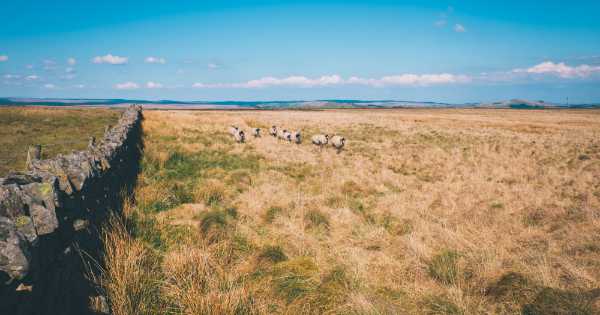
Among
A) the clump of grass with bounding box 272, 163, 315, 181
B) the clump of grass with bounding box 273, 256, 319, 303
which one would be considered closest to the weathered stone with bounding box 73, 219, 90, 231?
the clump of grass with bounding box 273, 256, 319, 303

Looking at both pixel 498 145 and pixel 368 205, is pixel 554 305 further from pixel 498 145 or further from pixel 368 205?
pixel 498 145

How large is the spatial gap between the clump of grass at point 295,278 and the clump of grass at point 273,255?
0.67 ft

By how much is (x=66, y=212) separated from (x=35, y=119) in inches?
1370

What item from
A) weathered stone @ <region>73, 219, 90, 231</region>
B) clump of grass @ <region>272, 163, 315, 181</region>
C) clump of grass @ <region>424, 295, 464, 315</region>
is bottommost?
clump of grass @ <region>424, 295, 464, 315</region>

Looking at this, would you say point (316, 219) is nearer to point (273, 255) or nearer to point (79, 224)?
point (273, 255)

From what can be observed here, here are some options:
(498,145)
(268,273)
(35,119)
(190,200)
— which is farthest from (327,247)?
(35,119)

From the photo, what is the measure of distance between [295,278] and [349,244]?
1.92 metres

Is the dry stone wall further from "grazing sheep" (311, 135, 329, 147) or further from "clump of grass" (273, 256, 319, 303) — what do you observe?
"grazing sheep" (311, 135, 329, 147)

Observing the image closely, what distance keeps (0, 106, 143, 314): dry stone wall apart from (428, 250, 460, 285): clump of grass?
4.97 meters

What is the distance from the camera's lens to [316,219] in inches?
295

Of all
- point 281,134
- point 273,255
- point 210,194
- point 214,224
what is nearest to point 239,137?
point 281,134

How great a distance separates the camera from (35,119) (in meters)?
30.3

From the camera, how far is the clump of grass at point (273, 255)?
216 inches

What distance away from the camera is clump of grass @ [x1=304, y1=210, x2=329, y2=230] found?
7.27m
